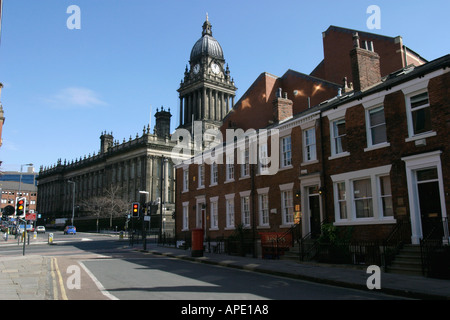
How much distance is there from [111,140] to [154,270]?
96.8m

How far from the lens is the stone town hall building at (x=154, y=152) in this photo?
8150 centimetres

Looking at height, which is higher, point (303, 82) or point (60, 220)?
point (303, 82)

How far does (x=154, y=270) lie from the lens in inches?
602

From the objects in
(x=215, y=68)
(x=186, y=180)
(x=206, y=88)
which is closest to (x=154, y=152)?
(x=206, y=88)

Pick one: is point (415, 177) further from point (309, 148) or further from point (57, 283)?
point (57, 283)

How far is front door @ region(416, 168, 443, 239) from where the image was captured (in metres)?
13.7

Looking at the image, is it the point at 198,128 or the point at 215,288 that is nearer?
the point at 215,288

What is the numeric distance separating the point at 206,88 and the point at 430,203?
88.6m

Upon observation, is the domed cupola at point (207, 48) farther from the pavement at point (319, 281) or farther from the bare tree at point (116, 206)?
the pavement at point (319, 281)

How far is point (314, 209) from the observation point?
19562 millimetres

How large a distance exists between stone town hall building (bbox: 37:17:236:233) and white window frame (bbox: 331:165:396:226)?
58544 millimetres

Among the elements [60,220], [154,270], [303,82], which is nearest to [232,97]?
[60,220]

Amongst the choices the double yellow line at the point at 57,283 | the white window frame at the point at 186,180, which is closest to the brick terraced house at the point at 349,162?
the white window frame at the point at 186,180
